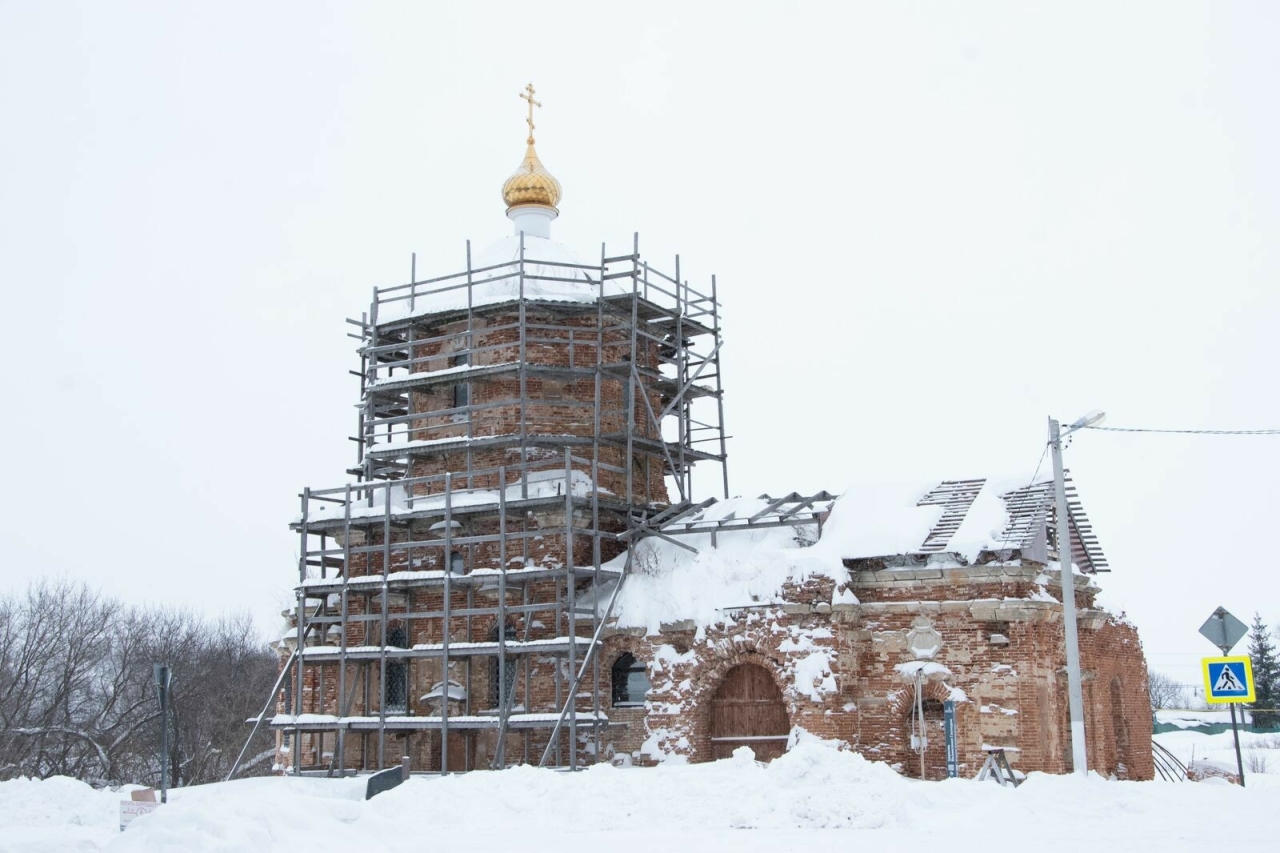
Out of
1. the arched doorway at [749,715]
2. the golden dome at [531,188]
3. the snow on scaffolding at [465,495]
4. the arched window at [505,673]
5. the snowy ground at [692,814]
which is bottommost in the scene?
the snowy ground at [692,814]

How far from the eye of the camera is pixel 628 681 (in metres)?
26.1

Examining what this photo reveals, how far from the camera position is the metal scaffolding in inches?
1021

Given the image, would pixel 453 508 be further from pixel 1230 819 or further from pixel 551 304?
pixel 1230 819

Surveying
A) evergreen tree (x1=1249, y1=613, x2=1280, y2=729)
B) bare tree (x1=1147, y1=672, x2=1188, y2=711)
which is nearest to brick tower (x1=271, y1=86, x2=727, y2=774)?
evergreen tree (x1=1249, y1=613, x2=1280, y2=729)

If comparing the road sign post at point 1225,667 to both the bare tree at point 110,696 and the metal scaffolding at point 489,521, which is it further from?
the bare tree at point 110,696

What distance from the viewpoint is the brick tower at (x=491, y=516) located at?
25.9 metres

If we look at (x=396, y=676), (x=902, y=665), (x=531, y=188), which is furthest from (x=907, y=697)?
(x=531, y=188)

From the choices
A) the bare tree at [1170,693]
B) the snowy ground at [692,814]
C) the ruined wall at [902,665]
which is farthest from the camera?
the bare tree at [1170,693]

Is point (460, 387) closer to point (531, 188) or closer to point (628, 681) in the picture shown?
point (531, 188)

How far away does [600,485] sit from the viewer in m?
27.9

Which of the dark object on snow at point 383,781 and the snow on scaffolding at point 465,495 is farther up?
the snow on scaffolding at point 465,495

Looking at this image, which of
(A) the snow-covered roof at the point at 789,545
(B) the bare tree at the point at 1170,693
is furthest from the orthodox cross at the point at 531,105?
(B) the bare tree at the point at 1170,693

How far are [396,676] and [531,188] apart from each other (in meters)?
11.1

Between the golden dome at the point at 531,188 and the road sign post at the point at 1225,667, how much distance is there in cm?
1815
